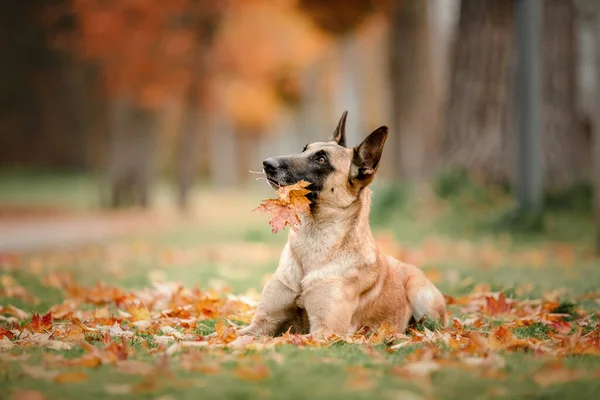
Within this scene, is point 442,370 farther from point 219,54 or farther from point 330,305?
point 219,54

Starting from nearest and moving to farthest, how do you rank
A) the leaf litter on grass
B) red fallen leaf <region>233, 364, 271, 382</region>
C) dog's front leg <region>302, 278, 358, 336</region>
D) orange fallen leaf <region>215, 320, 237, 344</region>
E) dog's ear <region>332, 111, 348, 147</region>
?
red fallen leaf <region>233, 364, 271, 382</region>, the leaf litter on grass, orange fallen leaf <region>215, 320, 237, 344</region>, dog's front leg <region>302, 278, 358, 336</region>, dog's ear <region>332, 111, 348, 147</region>

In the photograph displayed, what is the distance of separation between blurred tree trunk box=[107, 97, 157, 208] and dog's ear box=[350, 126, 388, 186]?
59.5ft

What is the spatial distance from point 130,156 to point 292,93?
10.8 metres

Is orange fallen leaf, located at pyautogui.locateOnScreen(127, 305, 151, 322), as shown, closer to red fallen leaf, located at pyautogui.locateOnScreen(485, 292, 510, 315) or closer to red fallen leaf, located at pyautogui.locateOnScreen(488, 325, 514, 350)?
red fallen leaf, located at pyautogui.locateOnScreen(488, 325, 514, 350)

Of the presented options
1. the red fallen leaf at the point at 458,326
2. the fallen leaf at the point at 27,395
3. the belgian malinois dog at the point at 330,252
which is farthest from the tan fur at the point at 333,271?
the fallen leaf at the point at 27,395

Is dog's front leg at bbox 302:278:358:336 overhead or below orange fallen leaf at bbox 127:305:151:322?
overhead

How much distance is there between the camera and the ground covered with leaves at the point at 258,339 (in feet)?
11.9

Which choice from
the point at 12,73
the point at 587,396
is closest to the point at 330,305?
the point at 587,396

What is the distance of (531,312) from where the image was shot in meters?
6.50

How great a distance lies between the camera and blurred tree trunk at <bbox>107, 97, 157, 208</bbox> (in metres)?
22.9

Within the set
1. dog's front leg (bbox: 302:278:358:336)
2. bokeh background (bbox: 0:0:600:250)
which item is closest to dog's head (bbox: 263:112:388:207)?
dog's front leg (bbox: 302:278:358:336)

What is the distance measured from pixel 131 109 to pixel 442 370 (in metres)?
20.8

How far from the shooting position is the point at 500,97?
1609cm

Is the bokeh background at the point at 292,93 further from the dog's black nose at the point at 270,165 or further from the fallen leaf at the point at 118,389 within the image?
the fallen leaf at the point at 118,389
